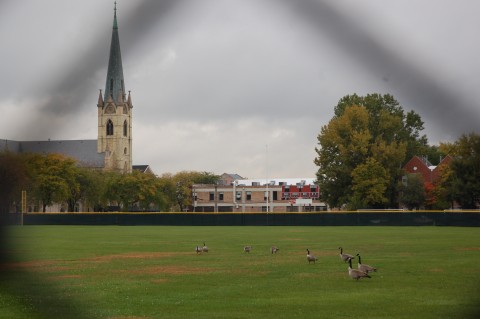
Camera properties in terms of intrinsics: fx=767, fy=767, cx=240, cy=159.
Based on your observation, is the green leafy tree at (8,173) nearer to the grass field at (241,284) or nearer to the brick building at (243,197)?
the grass field at (241,284)

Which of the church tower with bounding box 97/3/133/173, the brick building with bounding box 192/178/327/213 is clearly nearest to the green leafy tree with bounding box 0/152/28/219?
the church tower with bounding box 97/3/133/173

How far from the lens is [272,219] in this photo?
62.3 meters

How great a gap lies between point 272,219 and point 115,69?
59462 millimetres

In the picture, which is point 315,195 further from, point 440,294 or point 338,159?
point 440,294

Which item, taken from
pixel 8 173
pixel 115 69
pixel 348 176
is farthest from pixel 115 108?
pixel 348 176

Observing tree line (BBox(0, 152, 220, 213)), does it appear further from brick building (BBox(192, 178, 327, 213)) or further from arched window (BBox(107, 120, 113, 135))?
brick building (BBox(192, 178, 327, 213))

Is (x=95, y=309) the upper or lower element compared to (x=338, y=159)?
lower

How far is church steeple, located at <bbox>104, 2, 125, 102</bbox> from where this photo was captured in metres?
2.90

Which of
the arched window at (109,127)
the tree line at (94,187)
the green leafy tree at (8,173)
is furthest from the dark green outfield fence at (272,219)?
the green leafy tree at (8,173)

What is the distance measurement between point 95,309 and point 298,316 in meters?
3.27

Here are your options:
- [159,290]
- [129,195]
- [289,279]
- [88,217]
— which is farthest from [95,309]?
[129,195]

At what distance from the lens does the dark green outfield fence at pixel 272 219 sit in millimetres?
55672

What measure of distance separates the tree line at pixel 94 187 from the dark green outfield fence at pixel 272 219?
1.95 metres

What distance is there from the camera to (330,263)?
22.0 meters
